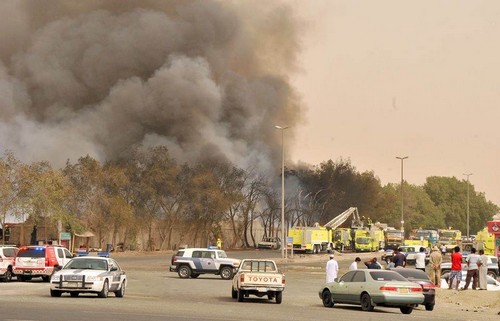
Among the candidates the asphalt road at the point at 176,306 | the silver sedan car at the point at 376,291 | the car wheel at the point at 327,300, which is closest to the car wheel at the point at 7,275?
the asphalt road at the point at 176,306

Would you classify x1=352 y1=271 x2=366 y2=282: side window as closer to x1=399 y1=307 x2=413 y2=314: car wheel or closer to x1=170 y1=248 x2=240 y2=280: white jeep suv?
x1=399 y1=307 x2=413 y2=314: car wheel

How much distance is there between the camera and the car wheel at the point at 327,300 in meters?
29.7

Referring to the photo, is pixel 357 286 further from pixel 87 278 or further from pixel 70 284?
pixel 70 284

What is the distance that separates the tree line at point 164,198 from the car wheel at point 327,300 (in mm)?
42467

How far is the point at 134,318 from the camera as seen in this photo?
21594 millimetres

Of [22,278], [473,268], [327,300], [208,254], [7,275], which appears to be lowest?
[327,300]

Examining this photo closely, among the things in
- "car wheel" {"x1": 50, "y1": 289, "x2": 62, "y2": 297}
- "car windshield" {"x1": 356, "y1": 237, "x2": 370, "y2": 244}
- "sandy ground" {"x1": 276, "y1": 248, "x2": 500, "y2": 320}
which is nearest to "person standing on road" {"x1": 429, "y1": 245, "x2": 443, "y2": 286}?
"sandy ground" {"x1": 276, "y1": 248, "x2": 500, "y2": 320}

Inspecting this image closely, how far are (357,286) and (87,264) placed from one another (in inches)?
328

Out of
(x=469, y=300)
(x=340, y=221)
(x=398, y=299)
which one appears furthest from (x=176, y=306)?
(x=340, y=221)

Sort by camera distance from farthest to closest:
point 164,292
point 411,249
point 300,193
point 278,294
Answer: point 300,193 → point 411,249 → point 164,292 → point 278,294

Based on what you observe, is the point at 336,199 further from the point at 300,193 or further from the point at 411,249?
the point at 411,249

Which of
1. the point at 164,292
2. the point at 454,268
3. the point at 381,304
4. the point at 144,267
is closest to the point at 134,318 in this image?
the point at 381,304

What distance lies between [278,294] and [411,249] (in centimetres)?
4189

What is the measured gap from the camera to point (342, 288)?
29.1m
